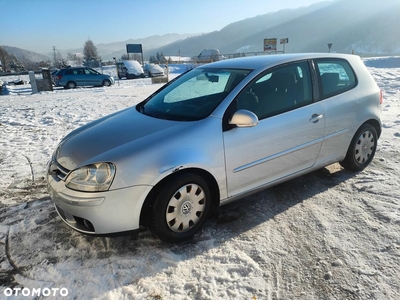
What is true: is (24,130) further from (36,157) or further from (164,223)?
(164,223)

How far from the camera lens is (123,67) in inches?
1080

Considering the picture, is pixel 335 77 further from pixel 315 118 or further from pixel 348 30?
pixel 348 30

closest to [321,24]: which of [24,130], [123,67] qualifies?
[123,67]

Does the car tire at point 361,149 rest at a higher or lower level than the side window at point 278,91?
lower

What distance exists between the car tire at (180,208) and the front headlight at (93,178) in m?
0.43

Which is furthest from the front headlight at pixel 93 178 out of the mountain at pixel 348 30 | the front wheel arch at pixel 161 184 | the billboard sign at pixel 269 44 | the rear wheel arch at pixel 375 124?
the mountain at pixel 348 30

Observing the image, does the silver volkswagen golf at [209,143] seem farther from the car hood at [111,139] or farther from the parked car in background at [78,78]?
the parked car in background at [78,78]

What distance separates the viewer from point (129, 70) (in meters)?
27.0

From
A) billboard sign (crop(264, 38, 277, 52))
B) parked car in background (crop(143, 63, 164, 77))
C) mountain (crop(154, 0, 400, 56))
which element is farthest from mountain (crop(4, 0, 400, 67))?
parked car in background (crop(143, 63, 164, 77))

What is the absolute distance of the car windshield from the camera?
2.95m

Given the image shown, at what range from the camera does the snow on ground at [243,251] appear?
2.17 m

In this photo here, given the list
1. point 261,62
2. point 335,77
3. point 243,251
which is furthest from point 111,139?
point 335,77

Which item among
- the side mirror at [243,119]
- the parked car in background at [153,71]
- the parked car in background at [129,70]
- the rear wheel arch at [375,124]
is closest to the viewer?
the side mirror at [243,119]

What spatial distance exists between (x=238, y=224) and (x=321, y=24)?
199 meters
